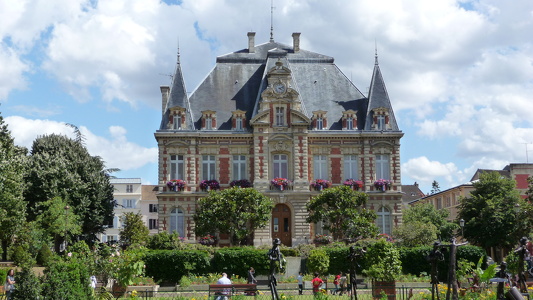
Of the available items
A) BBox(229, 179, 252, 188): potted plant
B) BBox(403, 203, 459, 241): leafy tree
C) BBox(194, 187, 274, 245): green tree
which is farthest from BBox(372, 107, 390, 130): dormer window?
BBox(403, 203, 459, 241): leafy tree

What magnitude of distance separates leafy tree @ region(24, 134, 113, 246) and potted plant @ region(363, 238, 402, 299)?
27334mm

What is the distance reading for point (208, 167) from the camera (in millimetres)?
53750

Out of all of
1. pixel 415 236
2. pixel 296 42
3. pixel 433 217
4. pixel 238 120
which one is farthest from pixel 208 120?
pixel 433 217

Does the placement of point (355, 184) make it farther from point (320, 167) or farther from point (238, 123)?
point (238, 123)

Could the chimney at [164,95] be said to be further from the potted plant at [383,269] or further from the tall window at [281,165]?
the potted plant at [383,269]

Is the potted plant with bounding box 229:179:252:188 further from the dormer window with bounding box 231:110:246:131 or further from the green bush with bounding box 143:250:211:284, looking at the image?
the green bush with bounding box 143:250:211:284

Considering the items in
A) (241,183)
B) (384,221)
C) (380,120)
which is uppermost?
(380,120)

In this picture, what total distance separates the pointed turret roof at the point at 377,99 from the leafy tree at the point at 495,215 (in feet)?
31.9

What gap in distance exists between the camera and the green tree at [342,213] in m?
48.1

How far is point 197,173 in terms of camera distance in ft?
176

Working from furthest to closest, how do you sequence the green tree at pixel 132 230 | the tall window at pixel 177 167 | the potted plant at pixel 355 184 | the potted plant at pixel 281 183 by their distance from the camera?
the green tree at pixel 132 230
the tall window at pixel 177 167
the potted plant at pixel 355 184
the potted plant at pixel 281 183

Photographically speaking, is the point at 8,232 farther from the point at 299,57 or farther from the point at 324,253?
the point at 299,57

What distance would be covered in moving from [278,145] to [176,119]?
8.10 metres

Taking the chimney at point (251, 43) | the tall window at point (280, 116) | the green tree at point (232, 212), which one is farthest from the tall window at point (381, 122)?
the chimney at point (251, 43)
